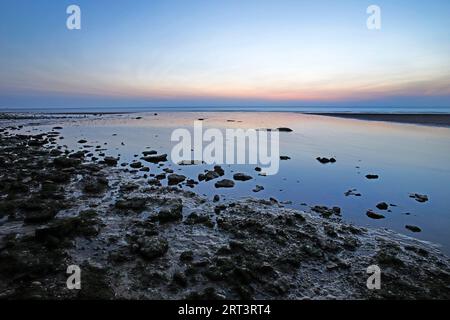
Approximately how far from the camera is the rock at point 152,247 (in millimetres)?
6746

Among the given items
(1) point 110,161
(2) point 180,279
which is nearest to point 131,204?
(2) point 180,279

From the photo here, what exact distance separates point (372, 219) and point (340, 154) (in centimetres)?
1332

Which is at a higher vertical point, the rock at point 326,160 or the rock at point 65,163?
the rock at point 65,163

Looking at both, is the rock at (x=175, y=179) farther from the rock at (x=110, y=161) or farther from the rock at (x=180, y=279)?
the rock at (x=180, y=279)

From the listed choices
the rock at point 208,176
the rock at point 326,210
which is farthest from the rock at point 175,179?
the rock at point 326,210

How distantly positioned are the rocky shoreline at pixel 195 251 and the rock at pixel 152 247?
0.09 feet

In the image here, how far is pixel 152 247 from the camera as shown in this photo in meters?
6.94

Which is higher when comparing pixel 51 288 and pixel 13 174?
pixel 13 174

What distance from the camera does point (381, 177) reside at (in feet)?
49.4

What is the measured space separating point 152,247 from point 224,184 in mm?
6736

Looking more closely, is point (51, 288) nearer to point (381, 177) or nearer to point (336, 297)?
point (336, 297)

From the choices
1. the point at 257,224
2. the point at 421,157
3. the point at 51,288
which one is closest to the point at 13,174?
the point at 51,288

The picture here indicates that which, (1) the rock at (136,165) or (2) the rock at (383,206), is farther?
(1) the rock at (136,165)
